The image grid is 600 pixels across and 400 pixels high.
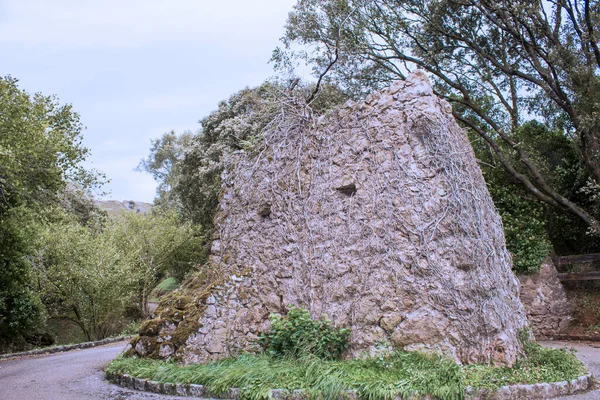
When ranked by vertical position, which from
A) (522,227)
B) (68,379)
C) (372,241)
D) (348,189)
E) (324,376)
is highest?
(348,189)

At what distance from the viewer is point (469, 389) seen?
5.04 m

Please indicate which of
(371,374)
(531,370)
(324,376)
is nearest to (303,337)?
(324,376)

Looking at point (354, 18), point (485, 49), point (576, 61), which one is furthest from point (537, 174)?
point (354, 18)

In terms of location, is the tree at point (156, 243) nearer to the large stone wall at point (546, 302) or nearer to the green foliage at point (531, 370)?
the large stone wall at point (546, 302)

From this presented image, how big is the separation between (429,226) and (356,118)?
7.57 ft

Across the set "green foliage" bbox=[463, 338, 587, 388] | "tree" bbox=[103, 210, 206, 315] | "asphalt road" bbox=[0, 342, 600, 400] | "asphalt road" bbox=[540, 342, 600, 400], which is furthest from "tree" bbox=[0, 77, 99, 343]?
"asphalt road" bbox=[540, 342, 600, 400]

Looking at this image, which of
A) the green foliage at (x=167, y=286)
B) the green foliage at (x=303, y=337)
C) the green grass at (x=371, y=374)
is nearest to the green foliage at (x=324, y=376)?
the green grass at (x=371, y=374)

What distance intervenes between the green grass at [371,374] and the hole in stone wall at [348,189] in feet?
8.40

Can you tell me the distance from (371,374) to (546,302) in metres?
7.88

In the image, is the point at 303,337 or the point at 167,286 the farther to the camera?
the point at 167,286

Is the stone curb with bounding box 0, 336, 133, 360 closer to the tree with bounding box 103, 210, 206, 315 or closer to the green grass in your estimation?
the tree with bounding box 103, 210, 206, 315

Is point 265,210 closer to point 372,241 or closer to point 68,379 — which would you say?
point 372,241

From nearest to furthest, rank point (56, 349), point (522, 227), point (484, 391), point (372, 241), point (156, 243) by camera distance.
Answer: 1. point (484, 391)
2. point (372, 241)
3. point (522, 227)
4. point (56, 349)
5. point (156, 243)

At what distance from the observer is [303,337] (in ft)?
21.4
